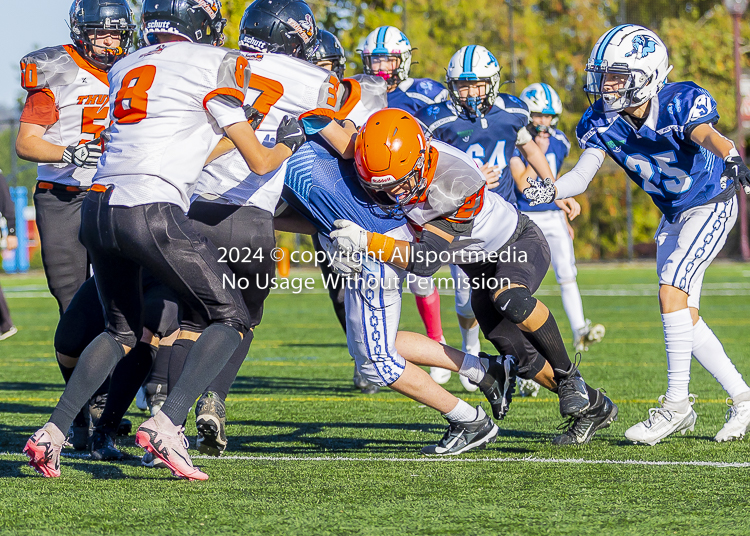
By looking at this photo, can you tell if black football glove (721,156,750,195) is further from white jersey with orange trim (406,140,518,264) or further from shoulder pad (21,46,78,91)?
shoulder pad (21,46,78,91)

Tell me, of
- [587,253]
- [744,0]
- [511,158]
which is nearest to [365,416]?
[511,158]

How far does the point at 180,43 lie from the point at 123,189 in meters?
0.57

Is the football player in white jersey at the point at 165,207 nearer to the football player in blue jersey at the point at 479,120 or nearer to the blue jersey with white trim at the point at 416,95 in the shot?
the football player in blue jersey at the point at 479,120

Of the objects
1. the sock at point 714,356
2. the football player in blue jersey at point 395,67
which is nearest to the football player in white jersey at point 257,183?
the sock at point 714,356

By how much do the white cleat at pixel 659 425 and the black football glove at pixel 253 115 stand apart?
2.02 m

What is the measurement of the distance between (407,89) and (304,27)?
2377mm

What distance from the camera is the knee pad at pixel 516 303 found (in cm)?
406

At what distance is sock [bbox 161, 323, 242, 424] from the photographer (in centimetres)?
331

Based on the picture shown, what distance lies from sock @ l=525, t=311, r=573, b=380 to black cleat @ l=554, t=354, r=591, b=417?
3cm

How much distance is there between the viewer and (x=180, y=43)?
3.43 metres

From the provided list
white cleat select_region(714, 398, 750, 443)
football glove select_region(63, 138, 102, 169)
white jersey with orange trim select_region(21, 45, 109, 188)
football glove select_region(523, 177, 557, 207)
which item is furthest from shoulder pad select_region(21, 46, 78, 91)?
white cleat select_region(714, 398, 750, 443)

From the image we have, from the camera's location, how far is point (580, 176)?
14.4ft

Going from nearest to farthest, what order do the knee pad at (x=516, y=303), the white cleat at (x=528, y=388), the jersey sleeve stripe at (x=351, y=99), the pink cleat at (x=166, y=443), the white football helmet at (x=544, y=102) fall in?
the pink cleat at (x=166, y=443)
the knee pad at (x=516, y=303)
the jersey sleeve stripe at (x=351, y=99)
the white cleat at (x=528, y=388)
the white football helmet at (x=544, y=102)

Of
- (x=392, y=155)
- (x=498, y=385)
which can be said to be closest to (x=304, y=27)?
(x=392, y=155)
